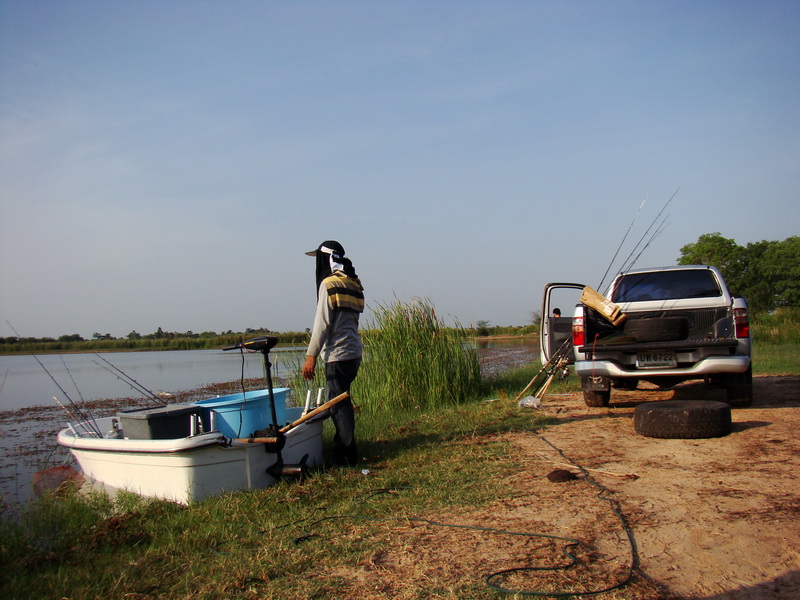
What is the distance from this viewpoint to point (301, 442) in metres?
5.27

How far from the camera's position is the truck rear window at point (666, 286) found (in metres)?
7.78

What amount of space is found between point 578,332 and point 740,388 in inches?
83.2

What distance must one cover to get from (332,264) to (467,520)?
2613mm

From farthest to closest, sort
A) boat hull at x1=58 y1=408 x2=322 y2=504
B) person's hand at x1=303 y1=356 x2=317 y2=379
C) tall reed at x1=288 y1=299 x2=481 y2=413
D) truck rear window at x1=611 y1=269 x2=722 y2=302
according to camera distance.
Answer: tall reed at x1=288 y1=299 x2=481 y2=413 → truck rear window at x1=611 y1=269 x2=722 y2=302 → person's hand at x1=303 y1=356 x2=317 y2=379 → boat hull at x1=58 y1=408 x2=322 y2=504

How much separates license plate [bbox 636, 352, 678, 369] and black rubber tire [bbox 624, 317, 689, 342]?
183 mm

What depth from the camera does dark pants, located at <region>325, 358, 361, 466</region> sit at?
541 cm

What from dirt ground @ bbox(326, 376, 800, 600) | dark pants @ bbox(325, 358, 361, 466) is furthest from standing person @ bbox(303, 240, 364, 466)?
dirt ground @ bbox(326, 376, 800, 600)

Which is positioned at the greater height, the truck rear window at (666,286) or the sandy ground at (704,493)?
the truck rear window at (666,286)

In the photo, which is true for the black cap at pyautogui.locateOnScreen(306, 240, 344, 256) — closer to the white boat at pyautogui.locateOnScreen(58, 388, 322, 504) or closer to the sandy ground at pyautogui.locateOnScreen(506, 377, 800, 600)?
the white boat at pyautogui.locateOnScreen(58, 388, 322, 504)

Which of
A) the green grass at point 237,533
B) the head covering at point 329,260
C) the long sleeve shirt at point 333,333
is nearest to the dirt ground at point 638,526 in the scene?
the green grass at point 237,533

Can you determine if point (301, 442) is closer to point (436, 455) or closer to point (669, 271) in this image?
point (436, 455)

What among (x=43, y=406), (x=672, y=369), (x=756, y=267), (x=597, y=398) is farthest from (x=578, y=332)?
(x=756, y=267)

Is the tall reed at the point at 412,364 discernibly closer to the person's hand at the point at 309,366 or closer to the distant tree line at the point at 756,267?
the person's hand at the point at 309,366

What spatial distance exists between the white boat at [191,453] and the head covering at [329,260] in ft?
4.15
